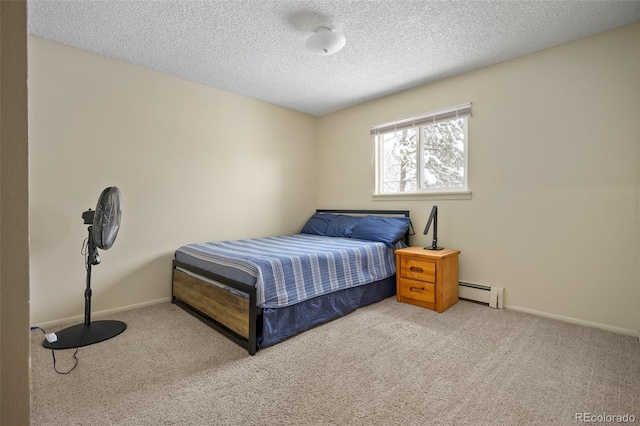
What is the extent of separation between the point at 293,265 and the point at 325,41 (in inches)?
68.5

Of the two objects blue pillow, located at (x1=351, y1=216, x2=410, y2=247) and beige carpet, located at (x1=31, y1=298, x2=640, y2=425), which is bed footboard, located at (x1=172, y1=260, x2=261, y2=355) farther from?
blue pillow, located at (x1=351, y1=216, x2=410, y2=247)

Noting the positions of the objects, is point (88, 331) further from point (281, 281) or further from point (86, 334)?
point (281, 281)

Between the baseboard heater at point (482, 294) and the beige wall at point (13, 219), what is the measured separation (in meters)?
3.22

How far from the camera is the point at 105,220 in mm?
2170

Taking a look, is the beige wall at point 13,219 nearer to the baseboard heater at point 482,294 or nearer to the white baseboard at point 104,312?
the white baseboard at point 104,312

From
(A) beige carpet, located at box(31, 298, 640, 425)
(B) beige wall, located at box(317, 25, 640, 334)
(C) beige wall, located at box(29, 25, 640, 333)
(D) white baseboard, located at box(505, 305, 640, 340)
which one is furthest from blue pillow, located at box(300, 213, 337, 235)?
(D) white baseboard, located at box(505, 305, 640, 340)

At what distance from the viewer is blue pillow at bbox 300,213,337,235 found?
4075 mm

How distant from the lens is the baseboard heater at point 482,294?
2844 mm

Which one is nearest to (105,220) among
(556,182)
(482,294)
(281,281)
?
(281,281)

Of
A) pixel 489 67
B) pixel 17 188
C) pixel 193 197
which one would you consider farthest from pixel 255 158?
pixel 17 188

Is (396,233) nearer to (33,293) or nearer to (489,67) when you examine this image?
(489,67)

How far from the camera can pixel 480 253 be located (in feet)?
9.91

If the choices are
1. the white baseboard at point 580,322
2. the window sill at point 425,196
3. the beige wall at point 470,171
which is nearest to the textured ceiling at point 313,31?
the beige wall at point 470,171

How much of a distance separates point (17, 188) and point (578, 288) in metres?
3.42
